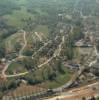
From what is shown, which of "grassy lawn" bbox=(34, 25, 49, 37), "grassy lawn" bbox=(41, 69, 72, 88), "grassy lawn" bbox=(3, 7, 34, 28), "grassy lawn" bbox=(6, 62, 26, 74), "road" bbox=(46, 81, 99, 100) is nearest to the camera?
"road" bbox=(46, 81, 99, 100)

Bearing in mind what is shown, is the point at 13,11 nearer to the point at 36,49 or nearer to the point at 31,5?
the point at 31,5

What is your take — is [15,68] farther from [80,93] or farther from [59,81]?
[80,93]

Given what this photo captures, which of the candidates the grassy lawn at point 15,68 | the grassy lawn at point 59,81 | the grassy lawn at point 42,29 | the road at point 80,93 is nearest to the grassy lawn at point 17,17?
the grassy lawn at point 42,29

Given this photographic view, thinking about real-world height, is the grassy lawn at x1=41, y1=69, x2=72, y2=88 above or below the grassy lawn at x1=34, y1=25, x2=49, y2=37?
above

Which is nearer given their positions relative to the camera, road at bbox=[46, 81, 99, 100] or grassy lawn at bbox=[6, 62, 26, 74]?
road at bbox=[46, 81, 99, 100]

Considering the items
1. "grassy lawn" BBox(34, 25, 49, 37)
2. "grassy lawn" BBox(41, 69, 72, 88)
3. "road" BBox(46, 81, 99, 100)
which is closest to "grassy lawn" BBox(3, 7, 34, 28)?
"grassy lawn" BBox(34, 25, 49, 37)

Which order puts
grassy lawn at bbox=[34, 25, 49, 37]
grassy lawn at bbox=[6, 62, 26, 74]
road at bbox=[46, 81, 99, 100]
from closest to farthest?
road at bbox=[46, 81, 99, 100], grassy lawn at bbox=[6, 62, 26, 74], grassy lawn at bbox=[34, 25, 49, 37]

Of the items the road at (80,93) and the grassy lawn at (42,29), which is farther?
the grassy lawn at (42,29)

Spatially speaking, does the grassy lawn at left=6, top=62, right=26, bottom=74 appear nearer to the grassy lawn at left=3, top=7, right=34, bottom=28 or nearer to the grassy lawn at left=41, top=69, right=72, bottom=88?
the grassy lawn at left=41, top=69, right=72, bottom=88

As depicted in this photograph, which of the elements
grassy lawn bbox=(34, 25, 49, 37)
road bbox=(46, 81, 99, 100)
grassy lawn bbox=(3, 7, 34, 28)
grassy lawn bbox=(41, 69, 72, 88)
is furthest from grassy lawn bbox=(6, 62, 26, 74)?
grassy lawn bbox=(3, 7, 34, 28)

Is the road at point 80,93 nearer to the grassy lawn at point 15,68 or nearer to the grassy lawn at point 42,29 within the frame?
the grassy lawn at point 15,68

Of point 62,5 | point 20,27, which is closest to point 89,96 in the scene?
point 20,27
